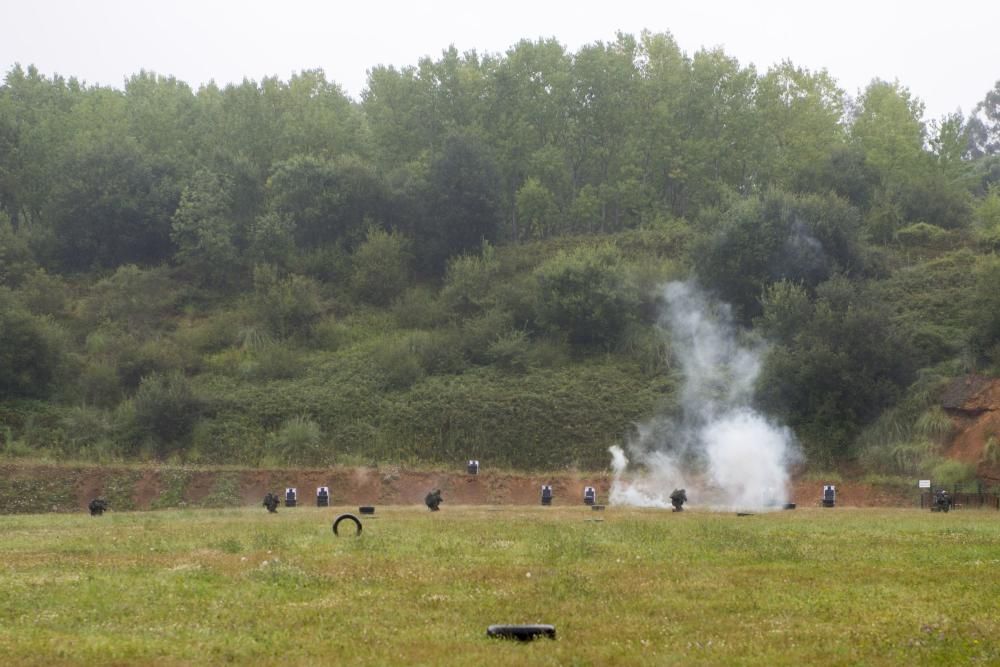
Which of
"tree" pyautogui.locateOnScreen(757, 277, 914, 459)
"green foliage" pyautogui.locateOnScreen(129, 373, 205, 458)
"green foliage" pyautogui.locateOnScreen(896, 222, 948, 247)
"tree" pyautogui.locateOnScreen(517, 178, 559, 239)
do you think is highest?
"tree" pyautogui.locateOnScreen(517, 178, 559, 239)

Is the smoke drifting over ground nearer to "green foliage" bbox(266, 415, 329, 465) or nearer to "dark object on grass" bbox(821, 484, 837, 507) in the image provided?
"dark object on grass" bbox(821, 484, 837, 507)

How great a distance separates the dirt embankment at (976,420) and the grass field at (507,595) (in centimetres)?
1715

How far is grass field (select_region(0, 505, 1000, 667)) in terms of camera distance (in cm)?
1527

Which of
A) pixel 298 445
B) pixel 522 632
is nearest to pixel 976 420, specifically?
pixel 298 445

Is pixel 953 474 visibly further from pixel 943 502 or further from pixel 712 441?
pixel 712 441

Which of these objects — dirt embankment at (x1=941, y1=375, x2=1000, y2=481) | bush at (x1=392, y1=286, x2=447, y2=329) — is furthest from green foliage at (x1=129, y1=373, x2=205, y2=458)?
dirt embankment at (x1=941, y1=375, x2=1000, y2=481)

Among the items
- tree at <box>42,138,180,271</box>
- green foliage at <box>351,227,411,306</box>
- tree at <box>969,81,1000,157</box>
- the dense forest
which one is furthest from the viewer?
tree at <box>969,81,1000,157</box>

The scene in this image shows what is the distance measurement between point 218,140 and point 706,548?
74939 mm

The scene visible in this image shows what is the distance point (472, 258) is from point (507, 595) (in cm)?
5881

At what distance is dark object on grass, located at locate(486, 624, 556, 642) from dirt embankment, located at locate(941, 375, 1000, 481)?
35767mm

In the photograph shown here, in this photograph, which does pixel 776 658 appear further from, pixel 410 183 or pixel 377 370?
pixel 410 183

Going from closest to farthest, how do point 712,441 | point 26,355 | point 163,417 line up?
point 712,441
point 163,417
point 26,355

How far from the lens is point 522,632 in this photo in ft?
52.2

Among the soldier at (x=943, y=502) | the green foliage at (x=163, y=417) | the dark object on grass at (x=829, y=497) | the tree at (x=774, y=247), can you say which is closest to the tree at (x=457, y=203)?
the tree at (x=774, y=247)
